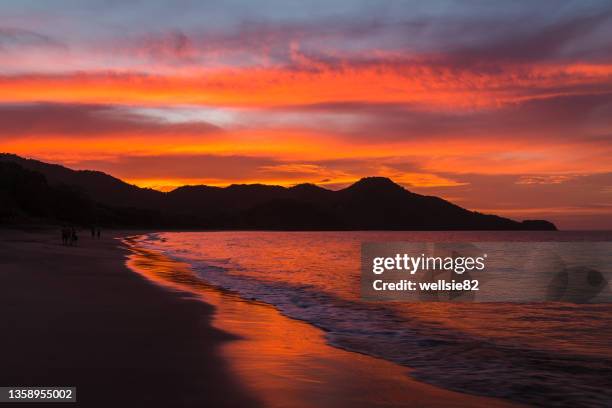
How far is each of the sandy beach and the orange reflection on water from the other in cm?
2

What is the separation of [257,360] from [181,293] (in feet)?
38.0

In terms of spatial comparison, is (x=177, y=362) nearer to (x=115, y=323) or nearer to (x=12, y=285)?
(x=115, y=323)

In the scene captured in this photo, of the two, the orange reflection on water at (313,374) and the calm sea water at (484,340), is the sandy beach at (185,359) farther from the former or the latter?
the calm sea water at (484,340)

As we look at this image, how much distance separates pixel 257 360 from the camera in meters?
10.6

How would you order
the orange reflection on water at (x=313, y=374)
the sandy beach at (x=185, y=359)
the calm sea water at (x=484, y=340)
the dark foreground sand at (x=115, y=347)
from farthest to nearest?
the calm sea water at (x=484, y=340)
the orange reflection on water at (x=313, y=374)
the sandy beach at (x=185, y=359)
the dark foreground sand at (x=115, y=347)

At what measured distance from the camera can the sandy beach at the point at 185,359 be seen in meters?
8.23

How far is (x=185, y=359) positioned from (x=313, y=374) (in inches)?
89.3

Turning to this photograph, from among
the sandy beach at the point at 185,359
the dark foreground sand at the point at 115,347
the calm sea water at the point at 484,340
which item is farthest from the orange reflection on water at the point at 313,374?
the calm sea water at the point at 484,340

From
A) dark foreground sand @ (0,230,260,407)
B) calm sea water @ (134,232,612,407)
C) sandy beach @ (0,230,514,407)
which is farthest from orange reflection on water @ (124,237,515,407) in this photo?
calm sea water @ (134,232,612,407)

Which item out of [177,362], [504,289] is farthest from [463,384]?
[504,289]

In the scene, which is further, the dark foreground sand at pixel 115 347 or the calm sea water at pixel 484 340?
the calm sea water at pixel 484 340

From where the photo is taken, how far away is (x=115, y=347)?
35.5 ft

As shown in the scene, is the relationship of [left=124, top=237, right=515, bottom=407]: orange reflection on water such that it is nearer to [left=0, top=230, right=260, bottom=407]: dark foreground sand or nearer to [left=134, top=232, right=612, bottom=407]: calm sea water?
[left=0, top=230, right=260, bottom=407]: dark foreground sand

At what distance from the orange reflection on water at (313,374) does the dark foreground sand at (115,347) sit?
431mm
